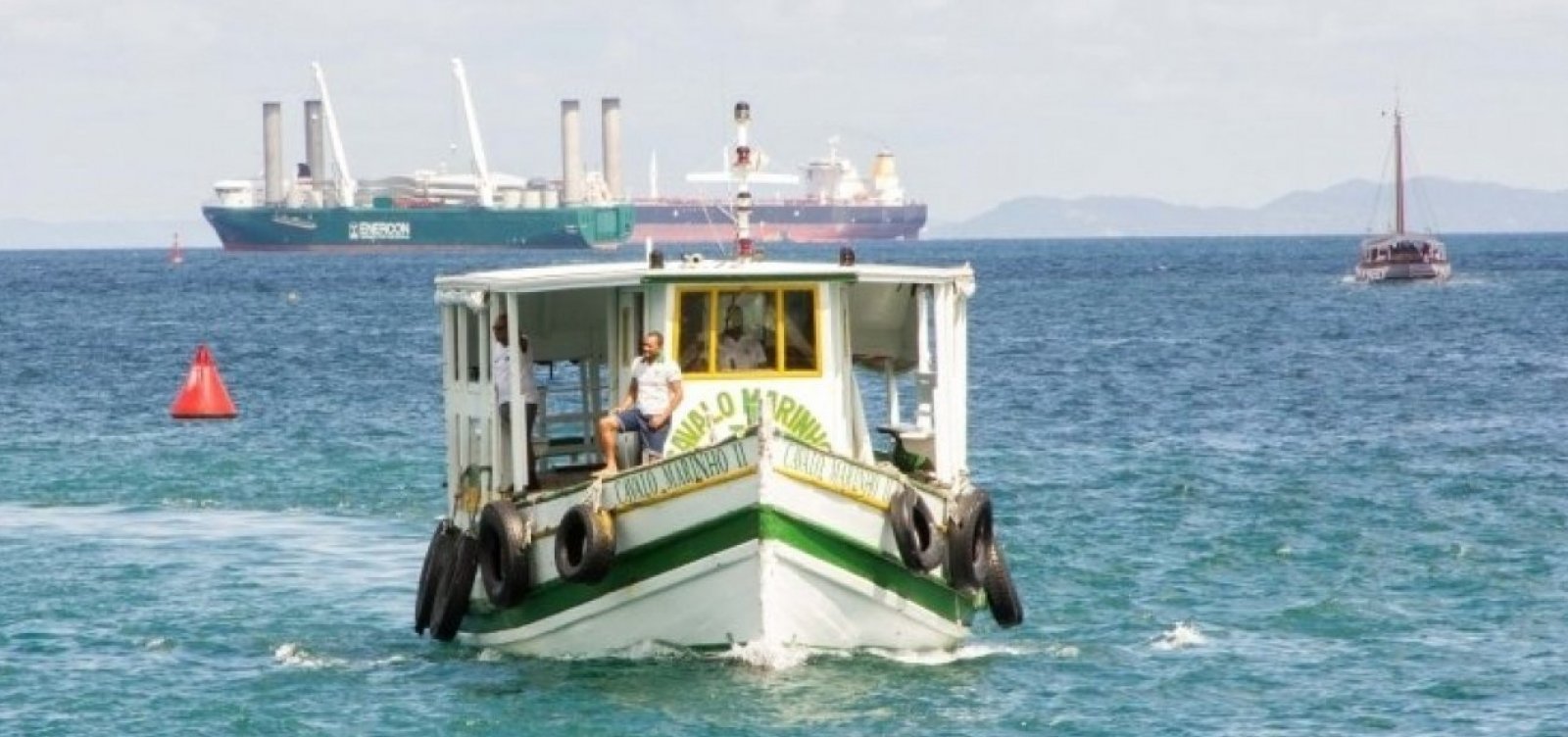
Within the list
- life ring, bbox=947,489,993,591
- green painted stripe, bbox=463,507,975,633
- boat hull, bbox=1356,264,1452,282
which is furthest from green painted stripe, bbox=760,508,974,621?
boat hull, bbox=1356,264,1452,282

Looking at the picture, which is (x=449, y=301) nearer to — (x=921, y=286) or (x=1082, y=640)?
(x=921, y=286)

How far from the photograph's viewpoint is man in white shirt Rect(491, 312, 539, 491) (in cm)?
2462

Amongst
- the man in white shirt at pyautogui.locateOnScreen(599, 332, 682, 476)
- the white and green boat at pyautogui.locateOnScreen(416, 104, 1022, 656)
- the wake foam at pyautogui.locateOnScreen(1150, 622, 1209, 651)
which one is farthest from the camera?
the wake foam at pyautogui.locateOnScreen(1150, 622, 1209, 651)

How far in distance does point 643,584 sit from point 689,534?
691 mm

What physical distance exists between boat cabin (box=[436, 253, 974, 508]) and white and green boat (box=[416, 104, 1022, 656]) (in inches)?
0.9

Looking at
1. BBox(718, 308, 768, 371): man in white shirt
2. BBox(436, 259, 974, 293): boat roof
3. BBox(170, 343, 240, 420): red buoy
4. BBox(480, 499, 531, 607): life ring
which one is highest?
BBox(436, 259, 974, 293): boat roof

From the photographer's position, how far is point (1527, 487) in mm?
39594

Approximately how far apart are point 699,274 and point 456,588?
3510 millimetres

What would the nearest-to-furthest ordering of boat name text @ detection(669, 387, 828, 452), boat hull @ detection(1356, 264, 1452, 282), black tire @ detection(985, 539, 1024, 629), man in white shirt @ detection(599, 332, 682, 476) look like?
man in white shirt @ detection(599, 332, 682, 476) < boat name text @ detection(669, 387, 828, 452) < black tire @ detection(985, 539, 1024, 629) < boat hull @ detection(1356, 264, 1452, 282)

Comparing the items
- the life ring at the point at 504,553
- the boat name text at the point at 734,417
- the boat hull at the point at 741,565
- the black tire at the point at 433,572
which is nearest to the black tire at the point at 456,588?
the black tire at the point at 433,572

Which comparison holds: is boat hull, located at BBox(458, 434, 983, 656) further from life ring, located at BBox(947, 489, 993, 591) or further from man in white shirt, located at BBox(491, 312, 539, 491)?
man in white shirt, located at BBox(491, 312, 539, 491)

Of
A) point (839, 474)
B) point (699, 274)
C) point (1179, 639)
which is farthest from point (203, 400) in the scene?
point (839, 474)

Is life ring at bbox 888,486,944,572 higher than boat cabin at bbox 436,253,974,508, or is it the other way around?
boat cabin at bbox 436,253,974,508

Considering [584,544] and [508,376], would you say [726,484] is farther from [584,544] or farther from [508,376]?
[508,376]
